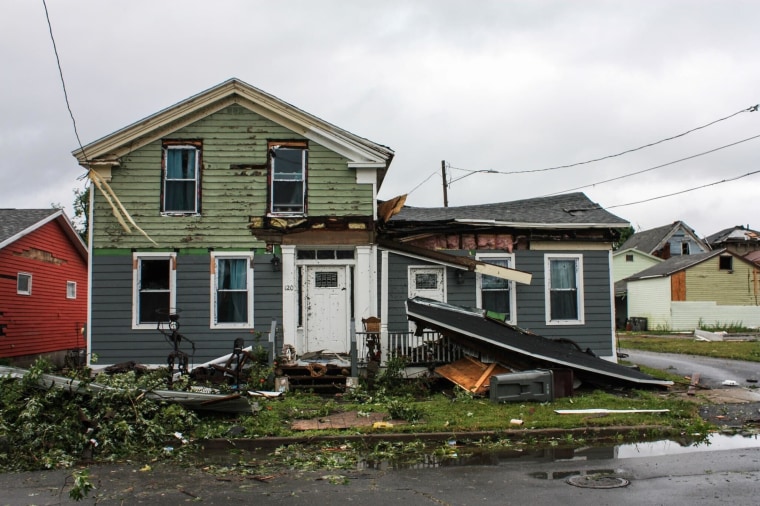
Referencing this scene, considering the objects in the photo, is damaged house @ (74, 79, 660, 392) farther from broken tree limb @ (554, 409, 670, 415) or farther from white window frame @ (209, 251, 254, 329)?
broken tree limb @ (554, 409, 670, 415)

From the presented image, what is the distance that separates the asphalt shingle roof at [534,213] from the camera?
1560 centimetres

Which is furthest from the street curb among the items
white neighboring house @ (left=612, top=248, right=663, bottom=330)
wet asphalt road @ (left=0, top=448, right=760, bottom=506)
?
white neighboring house @ (left=612, top=248, right=663, bottom=330)

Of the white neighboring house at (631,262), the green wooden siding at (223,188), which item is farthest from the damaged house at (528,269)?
the white neighboring house at (631,262)

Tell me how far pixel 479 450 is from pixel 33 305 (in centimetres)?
1775

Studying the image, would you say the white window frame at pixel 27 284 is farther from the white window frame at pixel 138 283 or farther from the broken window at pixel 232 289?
the broken window at pixel 232 289

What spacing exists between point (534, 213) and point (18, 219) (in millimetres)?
16162

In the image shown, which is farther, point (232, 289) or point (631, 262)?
point (631, 262)

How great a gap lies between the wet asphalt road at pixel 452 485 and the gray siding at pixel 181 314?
6.72 m

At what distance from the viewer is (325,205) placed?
14695 millimetres

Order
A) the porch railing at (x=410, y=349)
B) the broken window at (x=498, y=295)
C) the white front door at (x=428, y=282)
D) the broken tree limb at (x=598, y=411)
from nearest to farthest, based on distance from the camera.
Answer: the broken tree limb at (x=598, y=411) → the porch railing at (x=410, y=349) → the white front door at (x=428, y=282) → the broken window at (x=498, y=295)

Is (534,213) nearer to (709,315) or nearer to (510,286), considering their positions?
(510,286)

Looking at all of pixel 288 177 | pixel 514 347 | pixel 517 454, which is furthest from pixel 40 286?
pixel 517 454

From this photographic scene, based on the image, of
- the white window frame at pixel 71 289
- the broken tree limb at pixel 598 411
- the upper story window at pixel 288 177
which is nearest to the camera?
the broken tree limb at pixel 598 411

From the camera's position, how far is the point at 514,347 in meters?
11.7
